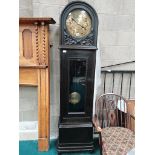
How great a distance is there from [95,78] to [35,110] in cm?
91

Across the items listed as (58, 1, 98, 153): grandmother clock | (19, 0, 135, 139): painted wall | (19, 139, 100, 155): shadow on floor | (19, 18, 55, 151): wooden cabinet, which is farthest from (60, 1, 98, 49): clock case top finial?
(19, 139, 100, 155): shadow on floor

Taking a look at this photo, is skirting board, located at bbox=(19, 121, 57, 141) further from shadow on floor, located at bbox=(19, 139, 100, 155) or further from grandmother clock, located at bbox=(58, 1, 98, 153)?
grandmother clock, located at bbox=(58, 1, 98, 153)

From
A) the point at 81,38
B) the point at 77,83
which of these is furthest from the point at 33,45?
the point at 77,83

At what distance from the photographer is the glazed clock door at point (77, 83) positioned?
7.32 ft

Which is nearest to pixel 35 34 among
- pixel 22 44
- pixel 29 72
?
pixel 22 44

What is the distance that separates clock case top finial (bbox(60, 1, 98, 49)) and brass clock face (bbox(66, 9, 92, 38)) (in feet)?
0.10

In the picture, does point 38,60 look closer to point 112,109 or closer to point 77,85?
point 77,85

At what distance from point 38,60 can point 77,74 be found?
1.52 ft

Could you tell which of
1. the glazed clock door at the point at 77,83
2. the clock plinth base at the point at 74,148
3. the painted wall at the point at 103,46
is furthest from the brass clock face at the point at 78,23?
the clock plinth base at the point at 74,148

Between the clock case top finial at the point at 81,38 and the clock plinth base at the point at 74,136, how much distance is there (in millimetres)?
879

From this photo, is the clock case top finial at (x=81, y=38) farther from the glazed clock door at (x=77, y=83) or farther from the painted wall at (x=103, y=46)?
the painted wall at (x=103, y=46)

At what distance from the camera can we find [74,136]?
2336 millimetres

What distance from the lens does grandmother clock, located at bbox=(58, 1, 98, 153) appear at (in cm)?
217
